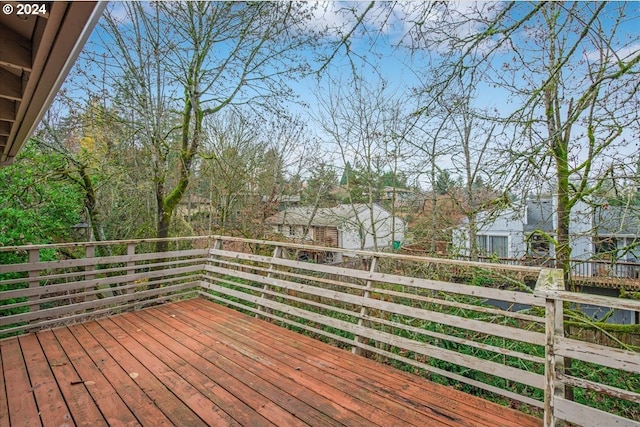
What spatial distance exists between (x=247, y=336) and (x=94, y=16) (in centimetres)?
299

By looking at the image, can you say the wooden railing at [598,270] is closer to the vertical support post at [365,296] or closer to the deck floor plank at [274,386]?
the vertical support post at [365,296]

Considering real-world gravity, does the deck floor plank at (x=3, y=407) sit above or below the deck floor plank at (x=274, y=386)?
below

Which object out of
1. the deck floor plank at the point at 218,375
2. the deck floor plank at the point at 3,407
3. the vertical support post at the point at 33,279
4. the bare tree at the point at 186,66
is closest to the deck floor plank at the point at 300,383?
the deck floor plank at the point at 218,375

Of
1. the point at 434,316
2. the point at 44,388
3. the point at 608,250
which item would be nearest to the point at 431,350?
the point at 434,316

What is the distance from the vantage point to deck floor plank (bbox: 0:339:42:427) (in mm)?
2023

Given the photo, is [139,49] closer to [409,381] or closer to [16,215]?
[16,215]

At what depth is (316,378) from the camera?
8.35 ft

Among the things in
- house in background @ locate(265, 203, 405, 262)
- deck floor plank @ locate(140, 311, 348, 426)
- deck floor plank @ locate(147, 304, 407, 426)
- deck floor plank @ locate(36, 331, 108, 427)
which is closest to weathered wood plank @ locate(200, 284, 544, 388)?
deck floor plank @ locate(147, 304, 407, 426)

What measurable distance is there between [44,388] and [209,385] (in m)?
1.22

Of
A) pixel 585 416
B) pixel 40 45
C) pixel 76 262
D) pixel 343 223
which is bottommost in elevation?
pixel 585 416

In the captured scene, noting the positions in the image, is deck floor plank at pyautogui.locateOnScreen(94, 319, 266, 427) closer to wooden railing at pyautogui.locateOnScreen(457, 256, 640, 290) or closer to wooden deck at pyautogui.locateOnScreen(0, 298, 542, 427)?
wooden deck at pyautogui.locateOnScreen(0, 298, 542, 427)

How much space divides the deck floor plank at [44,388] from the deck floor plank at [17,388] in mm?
28

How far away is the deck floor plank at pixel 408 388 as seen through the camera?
2086mm

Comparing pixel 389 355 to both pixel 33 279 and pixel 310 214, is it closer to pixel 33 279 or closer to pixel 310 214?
pixel 33 279
